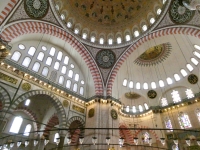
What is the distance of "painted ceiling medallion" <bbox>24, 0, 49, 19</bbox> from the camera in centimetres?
898

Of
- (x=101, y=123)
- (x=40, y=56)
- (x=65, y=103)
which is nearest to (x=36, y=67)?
(x=40, y=56)

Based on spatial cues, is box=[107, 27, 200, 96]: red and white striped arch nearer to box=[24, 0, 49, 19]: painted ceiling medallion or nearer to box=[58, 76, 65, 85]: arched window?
box=[58, 76, 65, 85]: arched window

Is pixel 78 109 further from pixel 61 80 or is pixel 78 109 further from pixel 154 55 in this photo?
pixel 154 55

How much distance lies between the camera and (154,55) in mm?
14508

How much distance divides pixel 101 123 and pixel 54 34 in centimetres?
743

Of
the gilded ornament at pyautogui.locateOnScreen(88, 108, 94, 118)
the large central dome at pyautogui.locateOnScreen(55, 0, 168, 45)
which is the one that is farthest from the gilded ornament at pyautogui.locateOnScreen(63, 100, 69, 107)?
the large central dome at pyautogui.locateOnScreen(55, 0, 168, 45)

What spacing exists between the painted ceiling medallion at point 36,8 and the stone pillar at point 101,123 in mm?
7484

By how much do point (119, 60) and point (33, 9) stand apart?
7.33 meters

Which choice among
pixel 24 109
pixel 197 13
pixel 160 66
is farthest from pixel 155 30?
pixel 24 109

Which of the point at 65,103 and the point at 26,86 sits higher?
the point at 26,86

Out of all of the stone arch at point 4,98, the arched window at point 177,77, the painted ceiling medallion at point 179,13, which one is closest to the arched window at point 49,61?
the stone arch at point 4,98

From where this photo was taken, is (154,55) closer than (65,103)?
No

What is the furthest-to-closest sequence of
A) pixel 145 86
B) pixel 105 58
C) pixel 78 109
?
pixel 145 86 → pixel 105 58 → pixel 78 109

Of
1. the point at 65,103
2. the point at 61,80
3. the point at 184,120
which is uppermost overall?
the point at 61,80
